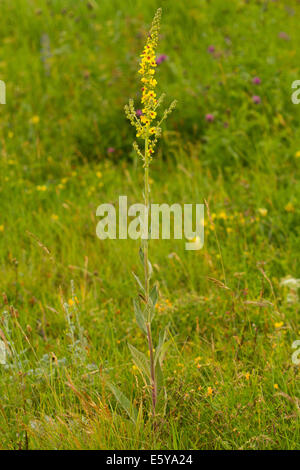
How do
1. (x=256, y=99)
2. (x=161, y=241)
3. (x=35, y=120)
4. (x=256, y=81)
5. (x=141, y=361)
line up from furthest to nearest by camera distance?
(x=35, y=120), (x=256, y=81), (x=256, y=99), (x=161, y=241), (x=141, y=361)

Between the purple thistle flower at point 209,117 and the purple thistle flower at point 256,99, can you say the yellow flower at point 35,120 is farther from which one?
the purple thistle flower at point 256,99

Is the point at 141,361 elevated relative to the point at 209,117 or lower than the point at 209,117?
lower

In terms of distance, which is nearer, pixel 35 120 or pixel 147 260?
pixel 147 260

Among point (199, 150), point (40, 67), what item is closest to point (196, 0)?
point (40, 67)

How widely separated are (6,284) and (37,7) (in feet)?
16.1

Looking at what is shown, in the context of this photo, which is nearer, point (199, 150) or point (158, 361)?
point (158, 361)

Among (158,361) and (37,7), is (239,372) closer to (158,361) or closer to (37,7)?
(158,361)

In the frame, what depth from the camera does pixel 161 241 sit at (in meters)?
3.68

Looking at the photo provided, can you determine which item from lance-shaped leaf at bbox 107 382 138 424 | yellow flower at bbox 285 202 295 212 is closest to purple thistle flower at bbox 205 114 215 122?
yellow flower at bbox 285 202 295 212

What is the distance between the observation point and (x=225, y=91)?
5.00 m

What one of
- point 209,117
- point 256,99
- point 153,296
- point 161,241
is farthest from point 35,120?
point 153,296

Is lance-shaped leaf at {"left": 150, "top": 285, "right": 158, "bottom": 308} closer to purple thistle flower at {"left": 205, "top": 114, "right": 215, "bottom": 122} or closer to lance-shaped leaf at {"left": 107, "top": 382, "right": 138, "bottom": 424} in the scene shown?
lance-shaped leaf at {"left": 107, "top": 382, "right": 138, "bottom": 424}

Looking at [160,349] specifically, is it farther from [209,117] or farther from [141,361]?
[209,117]

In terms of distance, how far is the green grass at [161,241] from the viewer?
2.21 metres
